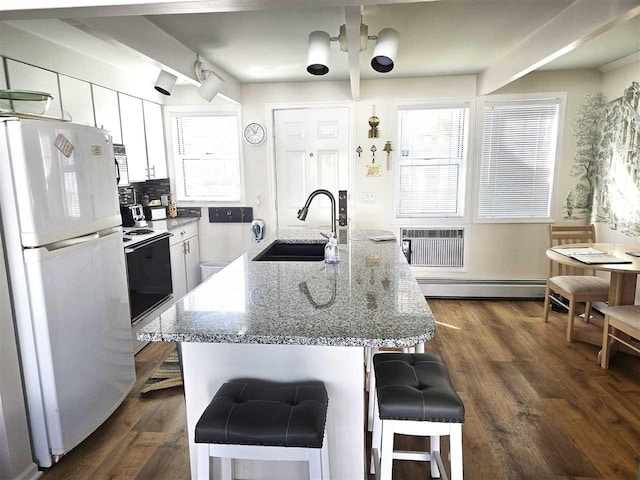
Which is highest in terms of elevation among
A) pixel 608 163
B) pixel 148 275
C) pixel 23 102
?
pixel 23 102

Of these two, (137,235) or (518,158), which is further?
(518,158)

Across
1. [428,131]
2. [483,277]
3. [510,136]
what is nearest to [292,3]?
[428,131]

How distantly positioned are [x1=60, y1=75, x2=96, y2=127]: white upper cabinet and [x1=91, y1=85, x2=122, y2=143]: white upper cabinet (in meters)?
0.07

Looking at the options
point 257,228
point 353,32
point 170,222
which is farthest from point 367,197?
point 353,32

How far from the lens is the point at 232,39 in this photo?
289 cm

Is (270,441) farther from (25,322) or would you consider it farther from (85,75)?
(85,75)

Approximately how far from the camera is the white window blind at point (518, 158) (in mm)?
4199

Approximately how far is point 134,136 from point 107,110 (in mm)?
468

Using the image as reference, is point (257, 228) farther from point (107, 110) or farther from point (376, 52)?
point (376, 52)

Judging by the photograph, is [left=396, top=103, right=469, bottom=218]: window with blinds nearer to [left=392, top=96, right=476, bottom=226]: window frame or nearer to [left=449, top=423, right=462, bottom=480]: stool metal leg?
[left=392, top=96, right=476, bottom=226]: window frame

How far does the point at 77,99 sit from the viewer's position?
296cm

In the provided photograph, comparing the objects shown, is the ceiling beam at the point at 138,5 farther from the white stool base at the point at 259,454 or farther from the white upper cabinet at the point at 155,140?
the white upper cabinet at the point at 155,140

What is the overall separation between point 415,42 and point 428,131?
144 centimetres

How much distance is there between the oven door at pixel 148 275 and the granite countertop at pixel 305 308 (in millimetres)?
1334
